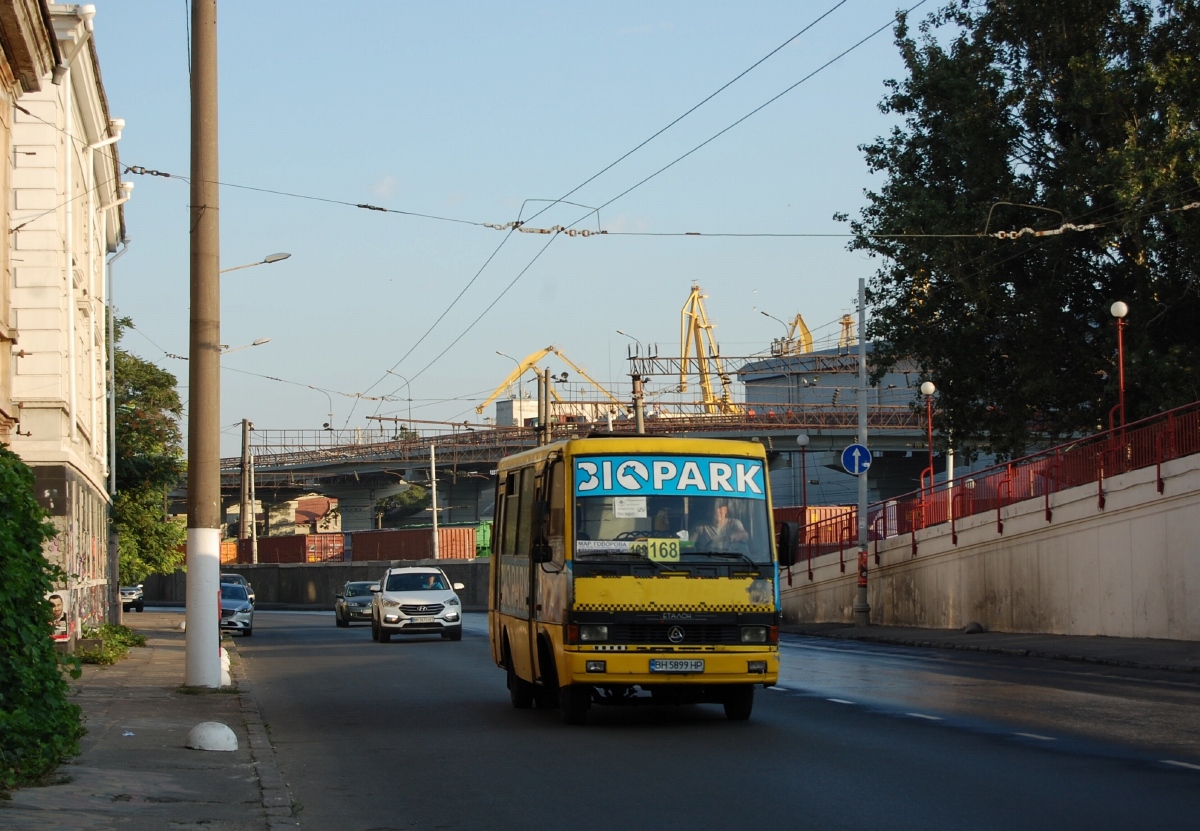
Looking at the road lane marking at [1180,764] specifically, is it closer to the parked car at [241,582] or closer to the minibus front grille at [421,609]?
the minibus front grille at [421,609]

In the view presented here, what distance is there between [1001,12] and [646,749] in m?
27.2

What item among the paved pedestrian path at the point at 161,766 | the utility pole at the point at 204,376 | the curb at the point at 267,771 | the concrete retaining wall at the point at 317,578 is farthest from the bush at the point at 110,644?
the concrete retaining wall at the point at 317,578

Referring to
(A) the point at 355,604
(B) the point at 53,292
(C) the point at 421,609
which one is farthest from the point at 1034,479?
(A) the point at 355,604

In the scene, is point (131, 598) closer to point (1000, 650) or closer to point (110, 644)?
point (110, 644)

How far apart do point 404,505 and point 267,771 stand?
127 m

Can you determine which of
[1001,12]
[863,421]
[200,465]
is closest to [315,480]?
[863,421]

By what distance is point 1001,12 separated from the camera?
35219mm

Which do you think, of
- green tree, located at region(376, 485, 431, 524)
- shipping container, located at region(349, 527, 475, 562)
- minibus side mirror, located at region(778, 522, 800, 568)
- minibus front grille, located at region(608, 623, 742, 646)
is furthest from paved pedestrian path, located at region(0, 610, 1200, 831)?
green tree, located at region(376, 485, 431, 524)

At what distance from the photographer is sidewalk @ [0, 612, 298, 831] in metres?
8.53

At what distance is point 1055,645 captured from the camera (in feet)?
86.4

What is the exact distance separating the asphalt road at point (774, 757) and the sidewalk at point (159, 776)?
35 cm

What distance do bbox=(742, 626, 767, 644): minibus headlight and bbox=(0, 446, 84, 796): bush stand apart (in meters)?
5.93

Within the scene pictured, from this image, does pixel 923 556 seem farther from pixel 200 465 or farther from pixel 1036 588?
pixel 200 465

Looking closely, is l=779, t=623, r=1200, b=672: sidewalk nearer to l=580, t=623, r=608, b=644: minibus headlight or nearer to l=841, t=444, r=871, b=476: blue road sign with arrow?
l=841, t=444, r=871, b=476: blue road sign with arrow
